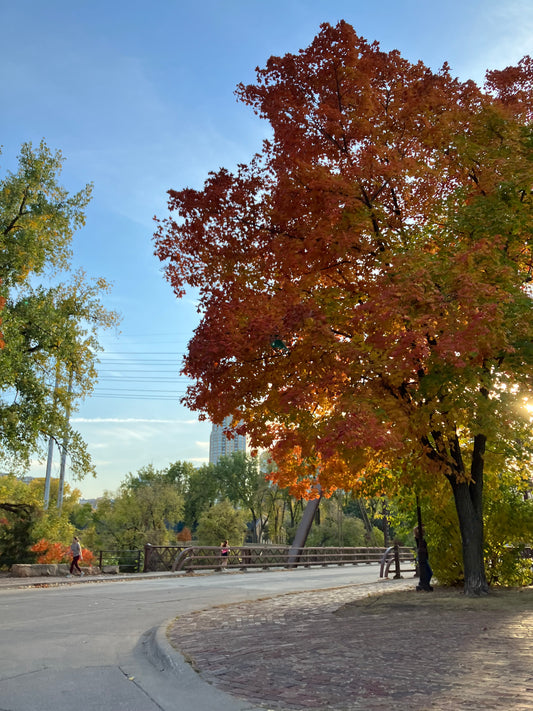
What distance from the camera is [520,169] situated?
34.0 feet

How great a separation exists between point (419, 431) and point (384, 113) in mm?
6344

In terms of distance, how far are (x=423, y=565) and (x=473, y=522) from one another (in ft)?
6.95

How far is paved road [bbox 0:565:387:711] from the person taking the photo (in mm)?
4953

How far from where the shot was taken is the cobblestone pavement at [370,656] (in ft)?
15.4

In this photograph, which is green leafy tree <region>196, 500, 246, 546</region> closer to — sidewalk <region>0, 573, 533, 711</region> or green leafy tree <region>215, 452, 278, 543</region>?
green leafy tree <region>215, 452, 278, 543</region>

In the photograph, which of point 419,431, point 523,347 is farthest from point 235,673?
point 523,347

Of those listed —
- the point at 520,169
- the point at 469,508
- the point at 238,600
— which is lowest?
the point at 238,600

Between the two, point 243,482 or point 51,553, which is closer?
point 51,553

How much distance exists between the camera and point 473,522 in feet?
38.4

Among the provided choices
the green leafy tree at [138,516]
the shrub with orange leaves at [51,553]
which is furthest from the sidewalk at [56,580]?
the green leafy tree at [138,516]

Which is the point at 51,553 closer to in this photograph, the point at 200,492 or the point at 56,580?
the point at 56,580

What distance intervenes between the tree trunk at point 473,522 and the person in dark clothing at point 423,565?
157 cm

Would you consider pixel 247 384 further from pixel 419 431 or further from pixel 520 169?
pixel 520 169

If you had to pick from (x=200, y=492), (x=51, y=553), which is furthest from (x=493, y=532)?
(x=200, y=492)
